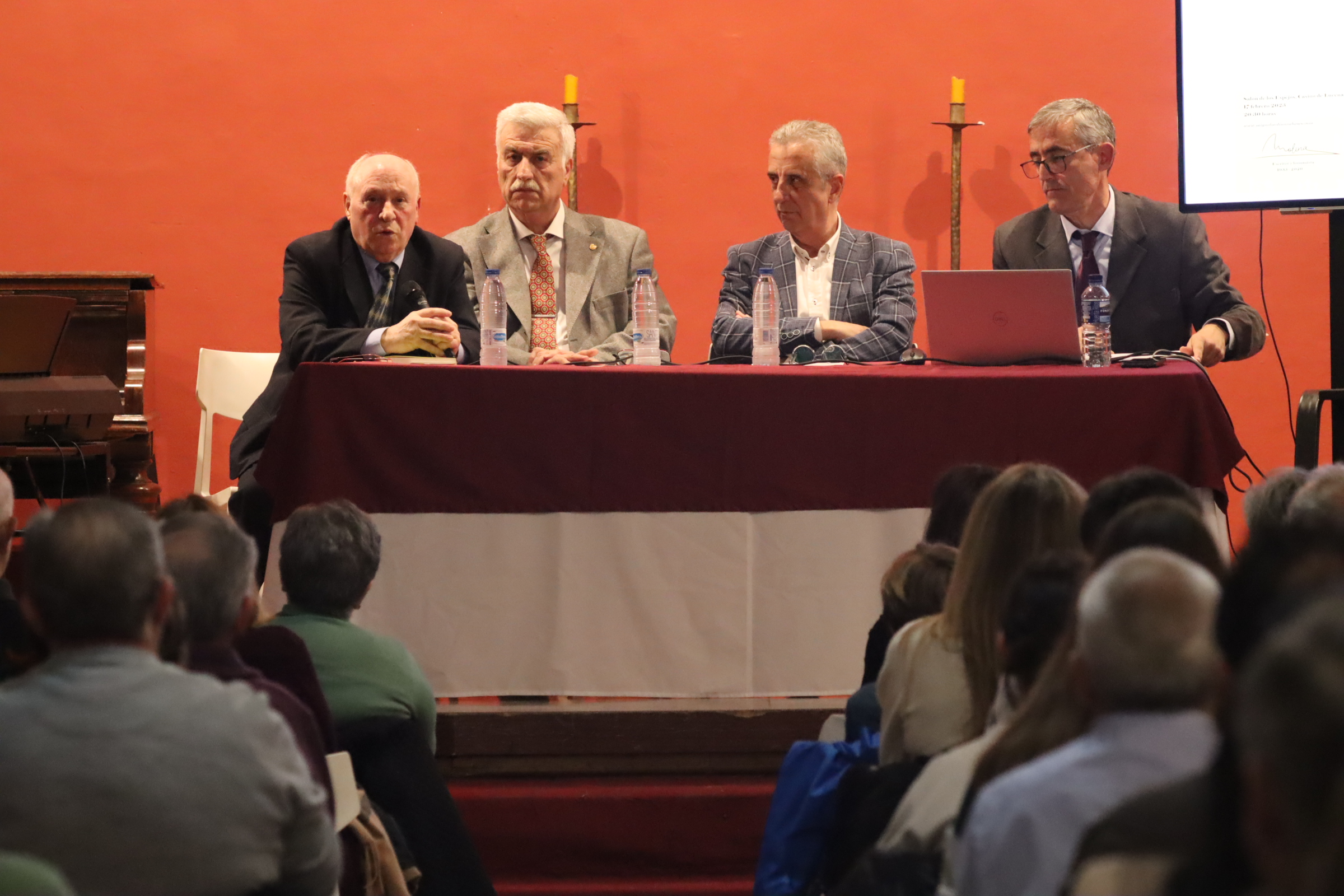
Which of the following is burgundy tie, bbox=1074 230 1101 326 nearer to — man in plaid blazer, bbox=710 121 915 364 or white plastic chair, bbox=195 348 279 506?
man in plaid blazer, bbox=710 121 915 364

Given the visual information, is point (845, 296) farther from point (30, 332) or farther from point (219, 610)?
point (219, 610)

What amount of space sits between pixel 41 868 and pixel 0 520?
151cm

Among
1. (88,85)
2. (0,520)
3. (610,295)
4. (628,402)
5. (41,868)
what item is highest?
(88,85)

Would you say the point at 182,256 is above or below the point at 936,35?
below

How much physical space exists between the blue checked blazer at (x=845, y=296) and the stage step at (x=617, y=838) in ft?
4.31

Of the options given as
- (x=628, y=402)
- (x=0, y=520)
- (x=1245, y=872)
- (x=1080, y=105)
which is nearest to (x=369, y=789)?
(x=0, y=520)

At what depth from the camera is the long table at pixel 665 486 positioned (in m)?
2.95

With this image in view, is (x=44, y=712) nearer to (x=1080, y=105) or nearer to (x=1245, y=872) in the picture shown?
(x=1245, y=872)

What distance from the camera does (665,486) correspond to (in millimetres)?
2990

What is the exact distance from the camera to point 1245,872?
2.99ft

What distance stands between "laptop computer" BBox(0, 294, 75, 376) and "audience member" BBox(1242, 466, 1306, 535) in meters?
2.69

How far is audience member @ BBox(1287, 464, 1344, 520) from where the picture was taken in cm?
196

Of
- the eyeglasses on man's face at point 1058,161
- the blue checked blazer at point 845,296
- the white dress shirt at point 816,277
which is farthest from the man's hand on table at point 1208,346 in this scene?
the white dress shirt at point 816,277

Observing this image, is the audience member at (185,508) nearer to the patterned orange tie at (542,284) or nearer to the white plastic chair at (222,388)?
the patterned orange tie at (542,284)
